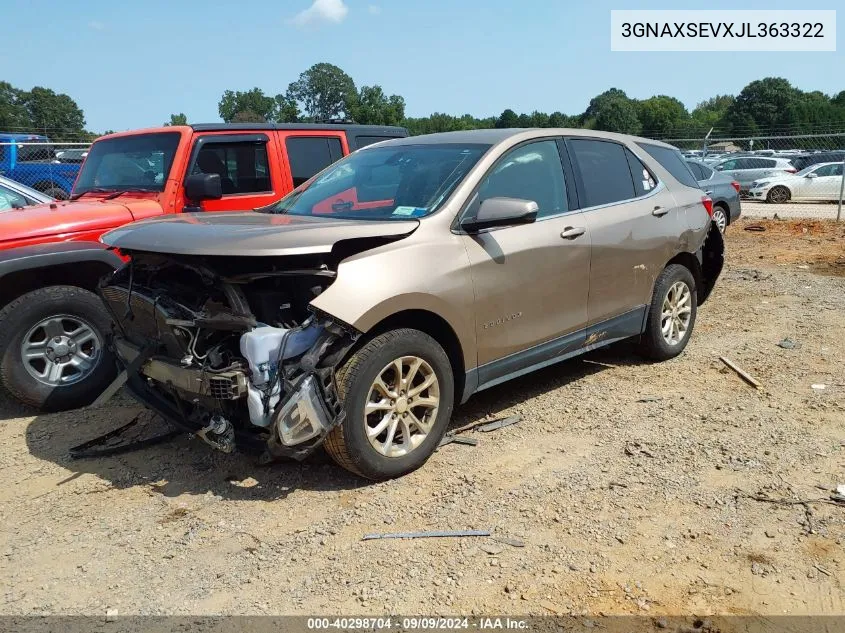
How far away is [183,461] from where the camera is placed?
423 centimetres

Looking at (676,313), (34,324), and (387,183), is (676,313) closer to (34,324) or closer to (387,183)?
(387,183)

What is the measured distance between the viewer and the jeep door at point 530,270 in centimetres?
416

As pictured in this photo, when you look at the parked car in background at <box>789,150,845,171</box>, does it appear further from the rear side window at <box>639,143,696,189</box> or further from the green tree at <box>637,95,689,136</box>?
the green tree at <box>637,95,689,136</box>

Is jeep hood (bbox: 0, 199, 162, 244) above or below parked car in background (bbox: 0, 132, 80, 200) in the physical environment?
below

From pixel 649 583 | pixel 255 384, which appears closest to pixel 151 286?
pixel 255 384

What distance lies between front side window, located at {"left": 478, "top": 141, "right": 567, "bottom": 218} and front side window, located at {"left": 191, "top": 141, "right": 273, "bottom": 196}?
2922mm

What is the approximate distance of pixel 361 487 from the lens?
3.82 metres

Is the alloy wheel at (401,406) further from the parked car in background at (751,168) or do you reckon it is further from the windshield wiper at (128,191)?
the parked car in background at (751,168)

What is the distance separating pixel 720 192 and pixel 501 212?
32.7 feet

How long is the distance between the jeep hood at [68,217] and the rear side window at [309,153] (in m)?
1.46

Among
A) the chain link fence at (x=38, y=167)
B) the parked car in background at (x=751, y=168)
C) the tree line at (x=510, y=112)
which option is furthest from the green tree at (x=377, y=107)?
the chain link fence at (x=38, y=167)

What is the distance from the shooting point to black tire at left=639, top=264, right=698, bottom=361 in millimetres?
5590

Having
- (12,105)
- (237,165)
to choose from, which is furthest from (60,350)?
(12,105)

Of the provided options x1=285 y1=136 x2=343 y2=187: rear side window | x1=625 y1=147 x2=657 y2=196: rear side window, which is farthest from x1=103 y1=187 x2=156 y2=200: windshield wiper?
x1=625 y1=147 x2=657 y2=196: rear side window
